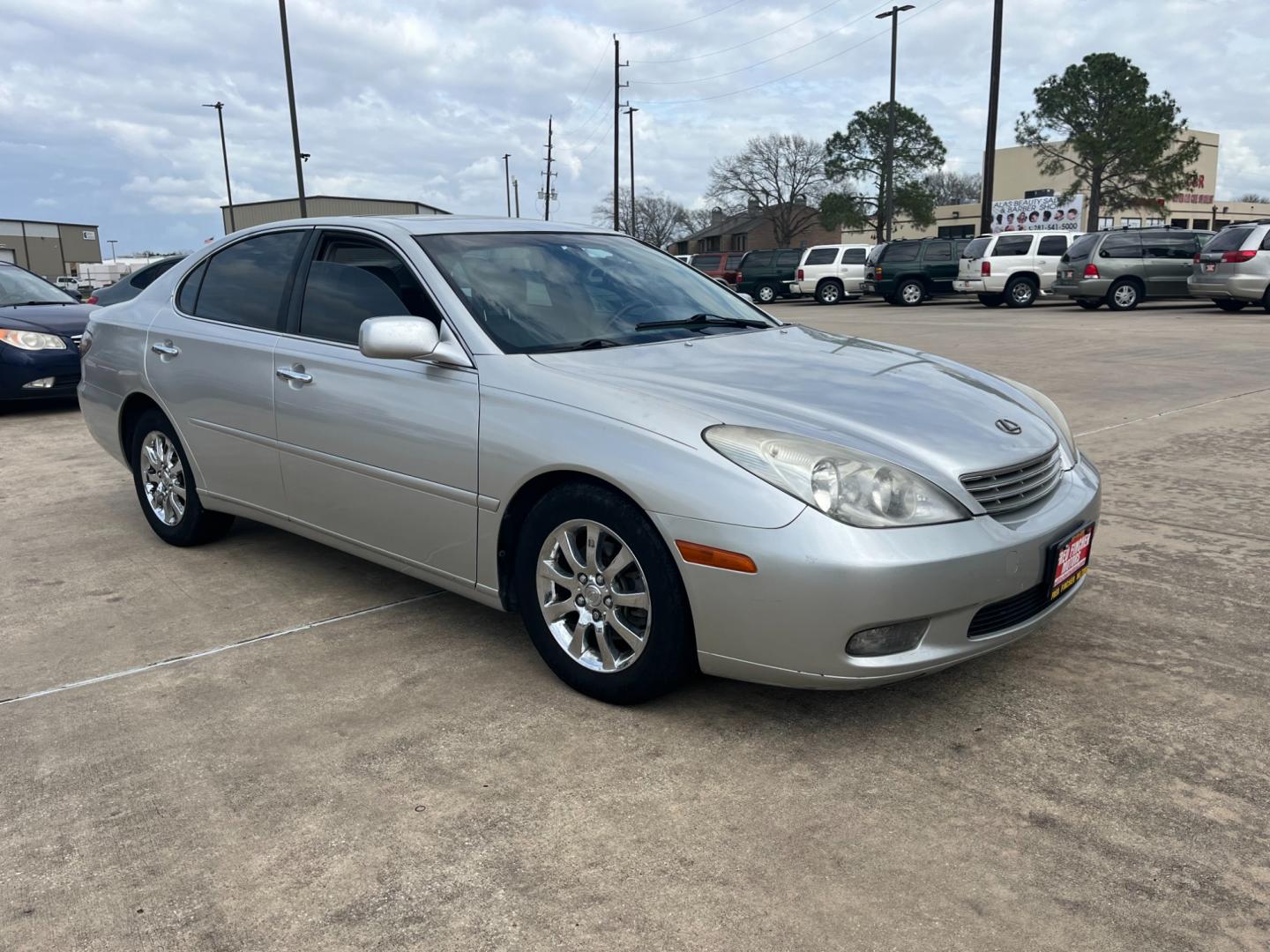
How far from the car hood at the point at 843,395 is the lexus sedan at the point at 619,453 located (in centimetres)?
1

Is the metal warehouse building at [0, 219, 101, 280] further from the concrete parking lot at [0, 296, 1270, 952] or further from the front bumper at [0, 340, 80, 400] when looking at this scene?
the concrete parking lot at [0, 296, 1270, 952]

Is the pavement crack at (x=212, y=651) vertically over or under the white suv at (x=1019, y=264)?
under

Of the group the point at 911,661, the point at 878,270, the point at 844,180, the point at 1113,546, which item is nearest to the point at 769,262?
the point at 878,270

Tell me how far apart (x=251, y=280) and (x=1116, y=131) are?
4135 cm

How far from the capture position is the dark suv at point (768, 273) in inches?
1236

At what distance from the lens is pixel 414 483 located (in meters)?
3.48

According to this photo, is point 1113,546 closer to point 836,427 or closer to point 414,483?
point 836,427

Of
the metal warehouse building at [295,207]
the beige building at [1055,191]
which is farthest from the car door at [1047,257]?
the beige building at [1055,191]

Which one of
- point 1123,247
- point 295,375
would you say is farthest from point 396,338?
point 1123,247

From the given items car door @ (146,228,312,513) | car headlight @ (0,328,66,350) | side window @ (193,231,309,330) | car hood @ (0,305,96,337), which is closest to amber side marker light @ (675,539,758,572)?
car door @ (146,228,312,513)

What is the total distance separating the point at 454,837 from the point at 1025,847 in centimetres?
135

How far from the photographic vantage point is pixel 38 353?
350 inches

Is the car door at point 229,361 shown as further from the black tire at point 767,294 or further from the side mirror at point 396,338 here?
the black tire at point 767,294

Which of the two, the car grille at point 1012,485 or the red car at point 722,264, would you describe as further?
the red car at point 722,264
